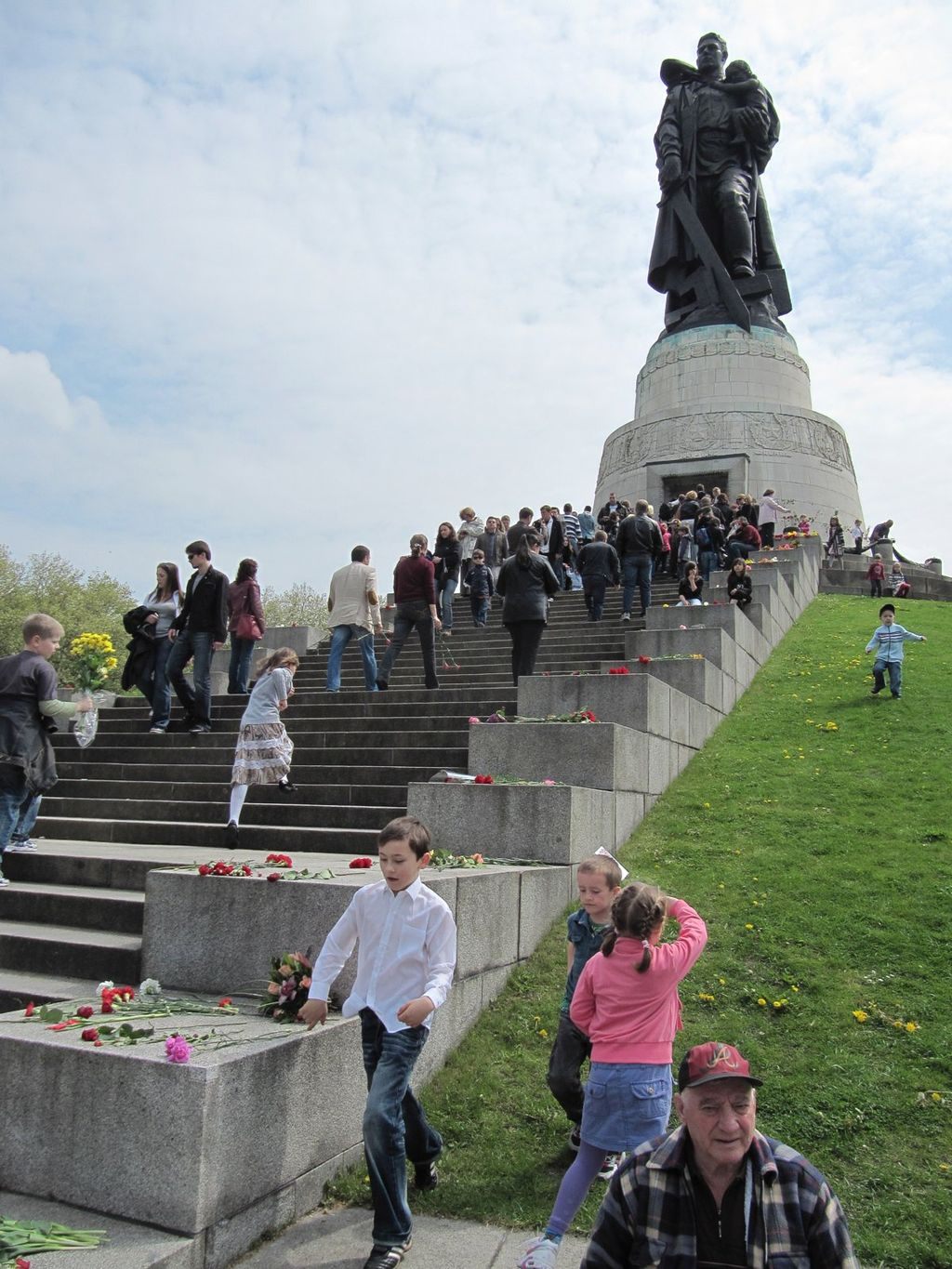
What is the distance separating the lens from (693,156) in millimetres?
32344

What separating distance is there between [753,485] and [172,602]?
66.0 feet

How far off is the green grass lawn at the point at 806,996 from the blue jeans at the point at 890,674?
2.14 metres

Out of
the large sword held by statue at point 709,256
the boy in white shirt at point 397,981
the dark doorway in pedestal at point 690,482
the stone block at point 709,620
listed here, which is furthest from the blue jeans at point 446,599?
the large sword held by statue at point 709,256

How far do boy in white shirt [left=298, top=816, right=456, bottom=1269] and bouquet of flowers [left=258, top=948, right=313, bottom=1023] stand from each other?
25 centimetres

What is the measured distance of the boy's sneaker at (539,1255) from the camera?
354 cm

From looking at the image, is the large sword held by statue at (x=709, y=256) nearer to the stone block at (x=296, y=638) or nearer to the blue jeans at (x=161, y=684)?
the stone block at (x=296, y=638)

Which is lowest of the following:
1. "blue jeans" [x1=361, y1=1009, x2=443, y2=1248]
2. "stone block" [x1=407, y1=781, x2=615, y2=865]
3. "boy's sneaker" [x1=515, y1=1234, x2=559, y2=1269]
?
"boy's sneaker" [x1=515, y1=1234, x2=559, y2=1269]

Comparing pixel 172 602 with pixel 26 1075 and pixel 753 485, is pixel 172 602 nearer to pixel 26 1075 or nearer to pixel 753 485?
pixel 26 1075

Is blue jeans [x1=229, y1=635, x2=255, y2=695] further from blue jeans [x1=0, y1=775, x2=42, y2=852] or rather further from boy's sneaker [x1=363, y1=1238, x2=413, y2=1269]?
boy's sneaker [x1=363, y1=1238, x2=413, y2=1269]

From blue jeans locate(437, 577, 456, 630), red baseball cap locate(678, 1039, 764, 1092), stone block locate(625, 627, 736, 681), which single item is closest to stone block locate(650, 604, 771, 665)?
stone block locate(625, 627, 736, 681)

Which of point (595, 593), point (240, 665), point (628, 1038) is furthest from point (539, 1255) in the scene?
point (595, 593)

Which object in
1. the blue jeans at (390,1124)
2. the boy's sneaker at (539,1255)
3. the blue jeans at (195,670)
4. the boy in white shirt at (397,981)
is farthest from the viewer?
the blue jeans at (195,670)

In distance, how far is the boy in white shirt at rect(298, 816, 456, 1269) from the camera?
3.81m

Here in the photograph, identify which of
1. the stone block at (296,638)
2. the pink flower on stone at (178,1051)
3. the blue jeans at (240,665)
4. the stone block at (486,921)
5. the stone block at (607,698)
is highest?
the stone block at (296,638)
